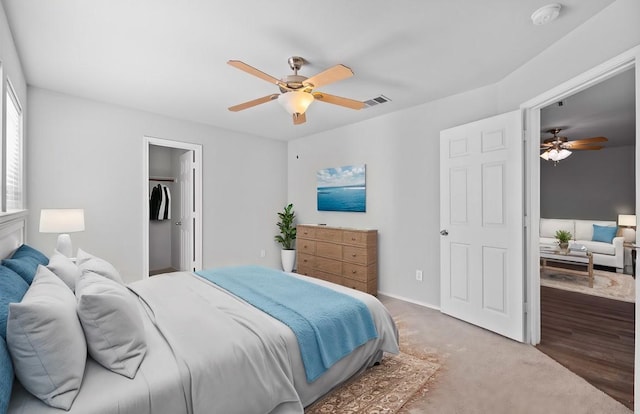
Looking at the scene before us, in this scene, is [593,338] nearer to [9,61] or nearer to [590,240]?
[590,240]

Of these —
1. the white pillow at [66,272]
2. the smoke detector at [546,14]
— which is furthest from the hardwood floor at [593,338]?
the white pillow at [66,272]

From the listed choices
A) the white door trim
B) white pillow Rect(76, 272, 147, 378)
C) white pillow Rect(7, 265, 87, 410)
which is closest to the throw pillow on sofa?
the white door trim

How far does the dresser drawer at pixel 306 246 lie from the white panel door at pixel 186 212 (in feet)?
5.46

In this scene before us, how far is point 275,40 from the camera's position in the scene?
233 centimetres

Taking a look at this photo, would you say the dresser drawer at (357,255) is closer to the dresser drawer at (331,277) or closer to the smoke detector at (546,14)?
the dresser drawer at (331,277)

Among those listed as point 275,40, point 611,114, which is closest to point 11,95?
point 275,40

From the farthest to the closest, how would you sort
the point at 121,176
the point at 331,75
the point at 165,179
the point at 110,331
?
the point at 165,179, the point at 121,176, the point at 331,75, the point at 110,331

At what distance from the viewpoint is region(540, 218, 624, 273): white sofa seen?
17.6 feet

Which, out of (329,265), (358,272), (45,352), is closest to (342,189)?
(329,265)

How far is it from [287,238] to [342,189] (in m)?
1.47

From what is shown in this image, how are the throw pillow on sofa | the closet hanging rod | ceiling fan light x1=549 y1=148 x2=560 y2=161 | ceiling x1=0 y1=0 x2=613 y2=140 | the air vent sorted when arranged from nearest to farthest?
ceiling x1=0 y1=0 x2=613 y2=140 → the air vent → ceiling fan light x1=549 y1=148 x2=560 y2=161 → the closet hanging rod → the throw pillow on sofa

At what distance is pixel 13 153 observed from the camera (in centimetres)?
270

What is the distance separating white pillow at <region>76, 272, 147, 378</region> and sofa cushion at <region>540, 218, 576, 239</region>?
25.6 ft

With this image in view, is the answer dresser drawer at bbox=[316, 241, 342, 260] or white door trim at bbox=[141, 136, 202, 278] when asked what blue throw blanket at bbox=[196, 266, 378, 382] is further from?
white door trim at bbox=[141, 136, 202, 278]
